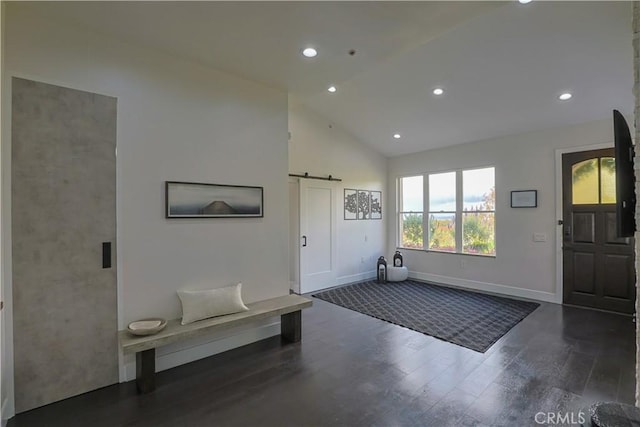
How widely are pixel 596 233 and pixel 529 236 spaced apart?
0.86 m

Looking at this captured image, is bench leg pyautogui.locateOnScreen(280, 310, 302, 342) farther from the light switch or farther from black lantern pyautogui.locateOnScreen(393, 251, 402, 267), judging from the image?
the light switch

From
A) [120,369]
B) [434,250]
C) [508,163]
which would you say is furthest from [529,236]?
[120,369]

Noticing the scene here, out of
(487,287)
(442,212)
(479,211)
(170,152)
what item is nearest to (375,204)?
(442,212)

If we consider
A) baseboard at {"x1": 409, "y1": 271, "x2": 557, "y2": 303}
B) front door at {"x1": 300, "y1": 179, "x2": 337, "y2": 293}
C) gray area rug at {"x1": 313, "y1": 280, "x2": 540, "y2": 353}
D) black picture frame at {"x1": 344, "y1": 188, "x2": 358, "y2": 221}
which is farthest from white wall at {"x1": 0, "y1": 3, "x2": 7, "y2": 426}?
baseboard at {"x1": 409, "y1": 271, "x2": 557, "y2": 303}

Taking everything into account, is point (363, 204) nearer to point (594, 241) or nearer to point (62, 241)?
point (594, 241)

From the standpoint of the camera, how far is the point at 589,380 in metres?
2.62

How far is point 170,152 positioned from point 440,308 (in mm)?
4175

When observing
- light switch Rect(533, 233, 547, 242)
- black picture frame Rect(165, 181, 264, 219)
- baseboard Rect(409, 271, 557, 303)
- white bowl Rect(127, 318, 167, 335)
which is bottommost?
baseboard Rect(409, 271, 557, 303)

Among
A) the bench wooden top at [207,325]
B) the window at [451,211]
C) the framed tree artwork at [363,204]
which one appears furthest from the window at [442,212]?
the bench wooden top at [207,325]

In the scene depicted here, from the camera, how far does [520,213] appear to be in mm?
5336

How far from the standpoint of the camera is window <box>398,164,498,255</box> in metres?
5.83

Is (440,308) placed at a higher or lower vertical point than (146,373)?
lower

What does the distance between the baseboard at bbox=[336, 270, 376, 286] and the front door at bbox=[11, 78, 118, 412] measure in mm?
4294

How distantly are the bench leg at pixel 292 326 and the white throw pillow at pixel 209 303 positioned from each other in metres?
0.57
